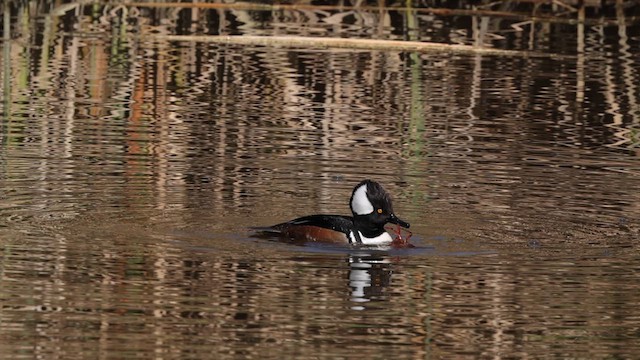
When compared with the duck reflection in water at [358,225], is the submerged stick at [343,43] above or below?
above

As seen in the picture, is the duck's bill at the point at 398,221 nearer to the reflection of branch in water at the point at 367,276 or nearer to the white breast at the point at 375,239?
the white breast at the point at 375,239

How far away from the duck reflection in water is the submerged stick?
23.1 ft

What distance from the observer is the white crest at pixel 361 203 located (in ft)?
34.2

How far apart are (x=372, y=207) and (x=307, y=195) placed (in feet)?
4.20

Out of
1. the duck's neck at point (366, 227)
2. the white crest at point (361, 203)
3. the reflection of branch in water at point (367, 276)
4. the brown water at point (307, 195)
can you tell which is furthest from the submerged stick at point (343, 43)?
the reflection of branch in water at point (367, 276)

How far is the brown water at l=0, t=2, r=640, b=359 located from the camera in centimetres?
803

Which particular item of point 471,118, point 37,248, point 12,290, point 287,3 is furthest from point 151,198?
point 287,3

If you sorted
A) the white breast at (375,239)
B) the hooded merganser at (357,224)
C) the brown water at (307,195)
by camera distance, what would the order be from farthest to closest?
the white breast at (375,239) < the hooded merganser at (357,224) < the brown water at (307,195)

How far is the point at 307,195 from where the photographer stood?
38.3ft

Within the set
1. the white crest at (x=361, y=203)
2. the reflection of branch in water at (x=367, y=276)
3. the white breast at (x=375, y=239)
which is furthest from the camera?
the white crest at (x=361, y=203)

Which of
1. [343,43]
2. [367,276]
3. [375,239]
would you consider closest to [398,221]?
[375,239]

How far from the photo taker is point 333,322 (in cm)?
812

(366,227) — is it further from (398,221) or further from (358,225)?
(398,221)

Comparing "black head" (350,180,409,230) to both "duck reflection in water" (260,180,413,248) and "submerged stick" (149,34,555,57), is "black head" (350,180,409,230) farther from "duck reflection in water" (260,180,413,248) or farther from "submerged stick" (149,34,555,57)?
"submerged stick" (149,34,555,57)
